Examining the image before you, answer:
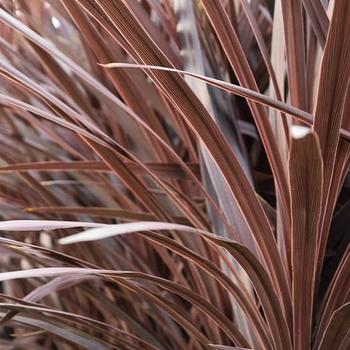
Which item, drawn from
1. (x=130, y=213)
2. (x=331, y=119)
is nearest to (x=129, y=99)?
(x=130, y=213)

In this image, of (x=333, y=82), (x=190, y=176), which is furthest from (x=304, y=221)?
(x=190, y=176)

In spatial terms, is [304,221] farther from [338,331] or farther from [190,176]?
[190,176]

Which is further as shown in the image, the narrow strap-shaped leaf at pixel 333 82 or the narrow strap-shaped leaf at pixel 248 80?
the narrow strap-shaped leaf at pixel 248 80

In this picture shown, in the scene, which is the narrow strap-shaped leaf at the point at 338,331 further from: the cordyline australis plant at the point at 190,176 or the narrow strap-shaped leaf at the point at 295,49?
the narrow strap-shaped leaf at the point at 295,49

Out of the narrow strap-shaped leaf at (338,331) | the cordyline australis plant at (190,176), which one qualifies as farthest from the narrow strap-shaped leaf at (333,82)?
the narrow strap-shaped leaf at (338,331)

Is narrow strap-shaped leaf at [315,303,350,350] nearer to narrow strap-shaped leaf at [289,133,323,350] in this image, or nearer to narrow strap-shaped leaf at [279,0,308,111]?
narrow strap-shaped leaf at [289,133,323,350]

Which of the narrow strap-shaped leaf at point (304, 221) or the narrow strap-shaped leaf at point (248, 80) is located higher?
the narrow strap-shaped leaf at point (248, 80)

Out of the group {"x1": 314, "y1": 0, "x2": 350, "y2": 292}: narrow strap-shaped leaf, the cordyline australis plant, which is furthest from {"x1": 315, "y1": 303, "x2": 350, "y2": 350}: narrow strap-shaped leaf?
{"x1": 314, "y1": 0, "x2": 350, "y2": 292}: narrow strap-shaped leaf

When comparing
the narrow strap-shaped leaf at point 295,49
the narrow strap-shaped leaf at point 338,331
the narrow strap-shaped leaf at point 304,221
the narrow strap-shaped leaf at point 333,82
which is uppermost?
the narrow strap-shaped leaf at point 295,49

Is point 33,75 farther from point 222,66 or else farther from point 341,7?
point 341,7
